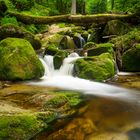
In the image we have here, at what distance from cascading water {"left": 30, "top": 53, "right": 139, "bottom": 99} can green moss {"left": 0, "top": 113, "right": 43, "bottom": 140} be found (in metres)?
3.46

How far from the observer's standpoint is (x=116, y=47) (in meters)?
13.5

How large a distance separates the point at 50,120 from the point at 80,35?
13.8 meters

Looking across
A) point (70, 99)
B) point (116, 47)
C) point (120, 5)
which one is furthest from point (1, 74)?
point (120, 5)

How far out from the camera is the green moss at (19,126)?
542 cm

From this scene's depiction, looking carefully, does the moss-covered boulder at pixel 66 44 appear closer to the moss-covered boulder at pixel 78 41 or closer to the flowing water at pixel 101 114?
the moss-covered boulder at pixel 78 41

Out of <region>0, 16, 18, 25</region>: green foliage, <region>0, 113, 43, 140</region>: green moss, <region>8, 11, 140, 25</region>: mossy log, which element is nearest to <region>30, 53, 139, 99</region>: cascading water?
<region>8, 11, 140, 25</region>: mossy log

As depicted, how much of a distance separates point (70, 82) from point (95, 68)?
111 centimetres

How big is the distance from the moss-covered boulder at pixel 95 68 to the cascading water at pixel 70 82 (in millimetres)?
309

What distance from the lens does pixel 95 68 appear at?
1095 cm

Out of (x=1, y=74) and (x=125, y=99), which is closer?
(x=125, y=99)

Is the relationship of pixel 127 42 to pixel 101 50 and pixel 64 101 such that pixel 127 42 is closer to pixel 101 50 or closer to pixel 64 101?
pixel 101 50

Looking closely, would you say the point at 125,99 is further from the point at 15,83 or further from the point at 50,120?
the point at 15,83

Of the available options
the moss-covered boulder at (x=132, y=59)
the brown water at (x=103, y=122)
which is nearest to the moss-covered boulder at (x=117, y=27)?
the moss-covered boulder at (x=132, y=59)

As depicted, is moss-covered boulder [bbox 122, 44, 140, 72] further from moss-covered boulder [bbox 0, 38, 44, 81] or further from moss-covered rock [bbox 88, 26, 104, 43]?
moss-covered rock [bbox 88, 26, 104, 43]
